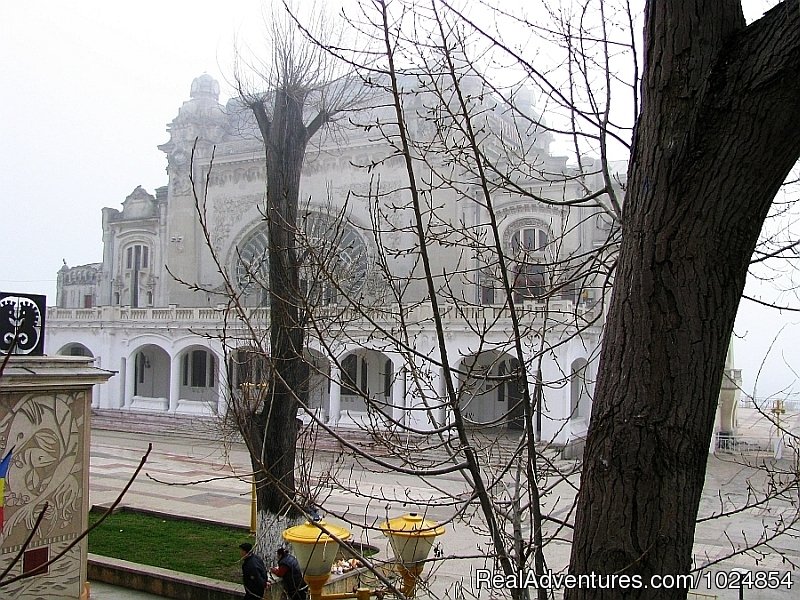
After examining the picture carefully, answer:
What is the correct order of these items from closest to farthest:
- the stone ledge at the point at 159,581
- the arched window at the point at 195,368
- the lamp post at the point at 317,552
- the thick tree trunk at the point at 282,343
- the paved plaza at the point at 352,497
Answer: the lamp post at the point at 317,552 < the stone ledge at the point at 159,581 < the thick tree trunk at the point at 282,343 < the paved plaza at the point at 352,497 < the arched window at the point at 195,368

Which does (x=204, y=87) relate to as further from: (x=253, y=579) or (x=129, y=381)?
(x=253, y=579)

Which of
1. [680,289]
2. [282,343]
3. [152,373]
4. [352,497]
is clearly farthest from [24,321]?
[152,373]

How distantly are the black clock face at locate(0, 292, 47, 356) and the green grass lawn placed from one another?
11.8 feet

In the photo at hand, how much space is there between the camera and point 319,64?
1111 centimetres

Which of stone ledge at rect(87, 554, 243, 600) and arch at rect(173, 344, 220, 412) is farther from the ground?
arch at rect(173, 344, 220, 412)

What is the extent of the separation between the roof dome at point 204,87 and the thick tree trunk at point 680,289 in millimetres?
37096

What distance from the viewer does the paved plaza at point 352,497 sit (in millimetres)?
10461

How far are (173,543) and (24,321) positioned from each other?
16.3ft

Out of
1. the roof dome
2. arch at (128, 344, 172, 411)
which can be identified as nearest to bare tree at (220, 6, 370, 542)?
arch at (128, 344, 172, 411)

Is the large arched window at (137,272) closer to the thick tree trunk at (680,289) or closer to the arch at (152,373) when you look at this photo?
the arch at (152,373)

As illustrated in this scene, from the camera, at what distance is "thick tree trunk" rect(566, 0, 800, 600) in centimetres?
190

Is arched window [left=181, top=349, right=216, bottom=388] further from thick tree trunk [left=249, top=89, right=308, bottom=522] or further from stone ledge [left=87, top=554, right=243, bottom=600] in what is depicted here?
stone ledge [left=87, top=554, right=243, bottom=600]

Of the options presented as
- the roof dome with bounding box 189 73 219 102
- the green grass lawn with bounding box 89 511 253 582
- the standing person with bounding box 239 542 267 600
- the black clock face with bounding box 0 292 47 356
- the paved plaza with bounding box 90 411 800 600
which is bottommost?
the paved plaza with bounding box 90 411 800 600

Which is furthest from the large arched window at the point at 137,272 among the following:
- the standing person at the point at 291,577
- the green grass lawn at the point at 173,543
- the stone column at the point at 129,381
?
the standing person at the point at 291,577
